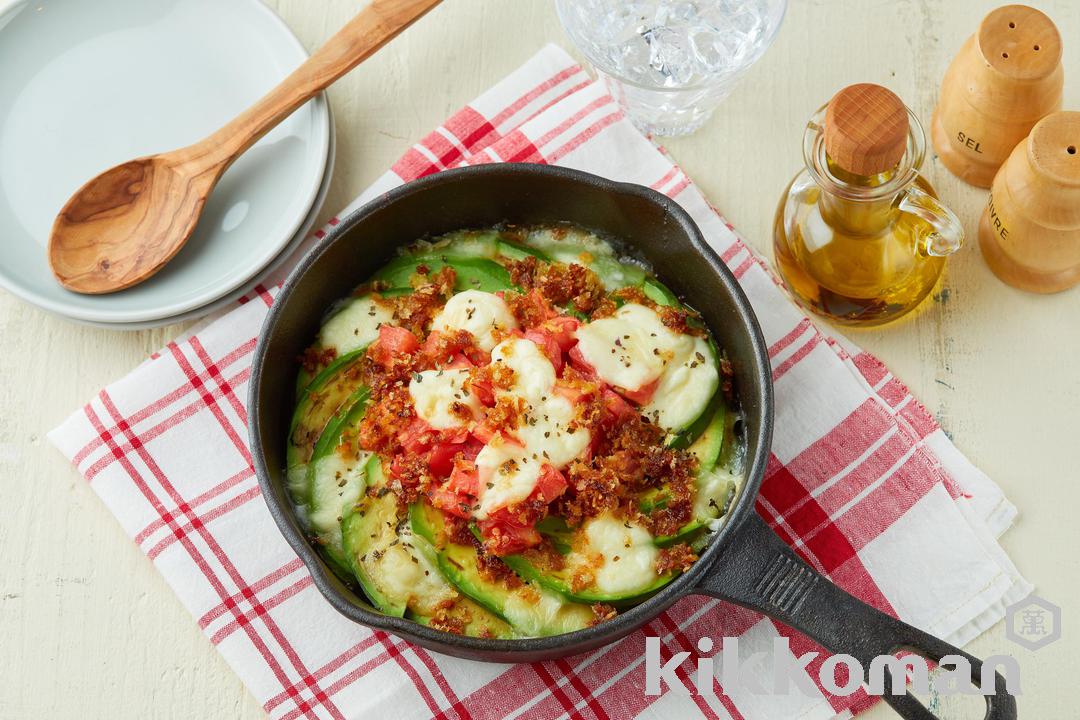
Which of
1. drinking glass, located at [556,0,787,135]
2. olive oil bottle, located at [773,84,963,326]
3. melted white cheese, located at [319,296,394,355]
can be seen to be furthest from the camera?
drinking glass, located at [556,0,787,135]

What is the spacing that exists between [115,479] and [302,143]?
3.51ft

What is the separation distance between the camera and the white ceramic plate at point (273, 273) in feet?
9.54

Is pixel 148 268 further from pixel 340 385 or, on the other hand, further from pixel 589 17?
pixel 589 17

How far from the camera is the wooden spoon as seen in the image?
291 cm

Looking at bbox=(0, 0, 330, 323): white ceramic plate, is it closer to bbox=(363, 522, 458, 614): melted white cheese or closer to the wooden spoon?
the wooden spoon

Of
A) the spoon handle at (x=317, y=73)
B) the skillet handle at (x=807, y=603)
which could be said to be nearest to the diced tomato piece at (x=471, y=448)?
the skillet handle at (x=807, y=603)

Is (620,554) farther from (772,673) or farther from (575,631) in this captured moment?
(772,673)

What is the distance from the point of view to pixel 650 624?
8.83 ft

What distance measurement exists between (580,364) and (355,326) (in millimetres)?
623

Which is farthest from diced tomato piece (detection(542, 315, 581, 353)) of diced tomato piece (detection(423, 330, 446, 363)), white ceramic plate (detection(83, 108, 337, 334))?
white ceramic plate (detection(83, 108, 337, 334))

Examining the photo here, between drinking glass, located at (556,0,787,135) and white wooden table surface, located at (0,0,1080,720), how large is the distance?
109mm

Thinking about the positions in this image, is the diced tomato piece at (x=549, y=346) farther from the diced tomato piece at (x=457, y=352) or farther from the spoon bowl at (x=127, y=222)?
the spoon bowl at (x=127, y=222)

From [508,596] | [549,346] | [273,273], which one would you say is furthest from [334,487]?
[273,273]

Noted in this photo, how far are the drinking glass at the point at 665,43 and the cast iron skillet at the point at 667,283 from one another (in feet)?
1.76
